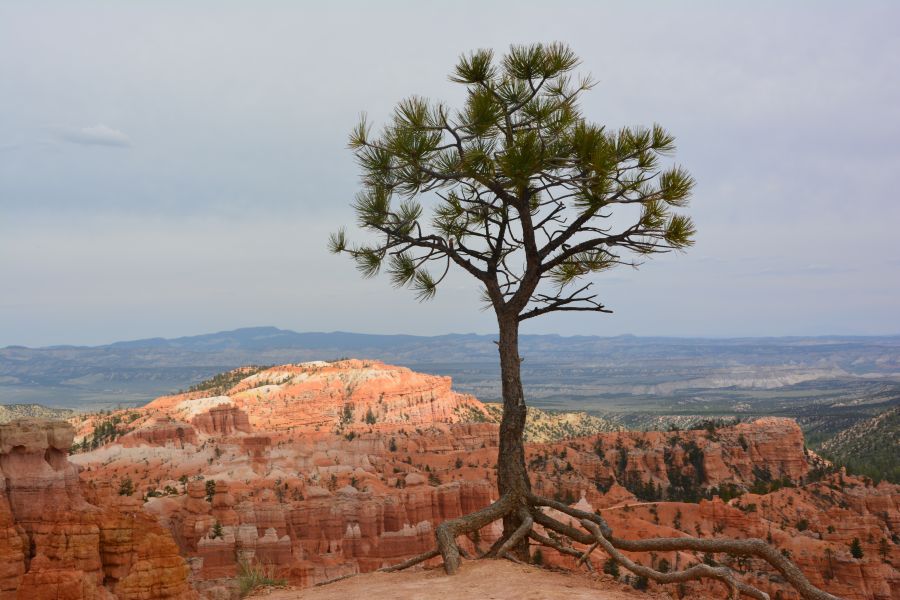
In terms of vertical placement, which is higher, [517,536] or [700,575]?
[517,536]

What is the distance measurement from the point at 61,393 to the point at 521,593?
218 metres

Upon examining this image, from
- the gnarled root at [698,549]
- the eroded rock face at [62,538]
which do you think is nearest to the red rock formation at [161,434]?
the eroded rock face at [62,538]

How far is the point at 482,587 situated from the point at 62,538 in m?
11.4

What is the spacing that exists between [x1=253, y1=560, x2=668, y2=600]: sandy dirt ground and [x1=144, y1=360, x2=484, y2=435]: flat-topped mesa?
61538mm

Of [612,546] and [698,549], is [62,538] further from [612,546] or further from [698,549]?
[698,549]

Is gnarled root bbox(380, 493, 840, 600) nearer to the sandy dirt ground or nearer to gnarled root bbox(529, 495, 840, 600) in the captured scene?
gnarled root bbox(529, 495, 840, 600)

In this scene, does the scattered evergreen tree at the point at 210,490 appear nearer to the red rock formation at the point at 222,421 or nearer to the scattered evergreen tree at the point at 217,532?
the scattered evergreen tree at the point at 217,532

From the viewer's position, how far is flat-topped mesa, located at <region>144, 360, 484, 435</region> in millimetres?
78688

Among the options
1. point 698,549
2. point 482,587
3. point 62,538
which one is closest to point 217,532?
point 62,538

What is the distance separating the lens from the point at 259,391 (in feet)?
290

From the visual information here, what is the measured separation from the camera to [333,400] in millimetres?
88938

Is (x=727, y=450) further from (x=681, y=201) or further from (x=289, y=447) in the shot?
(x=681, y=201)

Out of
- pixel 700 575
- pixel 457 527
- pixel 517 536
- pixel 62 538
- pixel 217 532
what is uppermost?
pixel 457 527

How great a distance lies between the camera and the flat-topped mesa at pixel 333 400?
7869 cm
